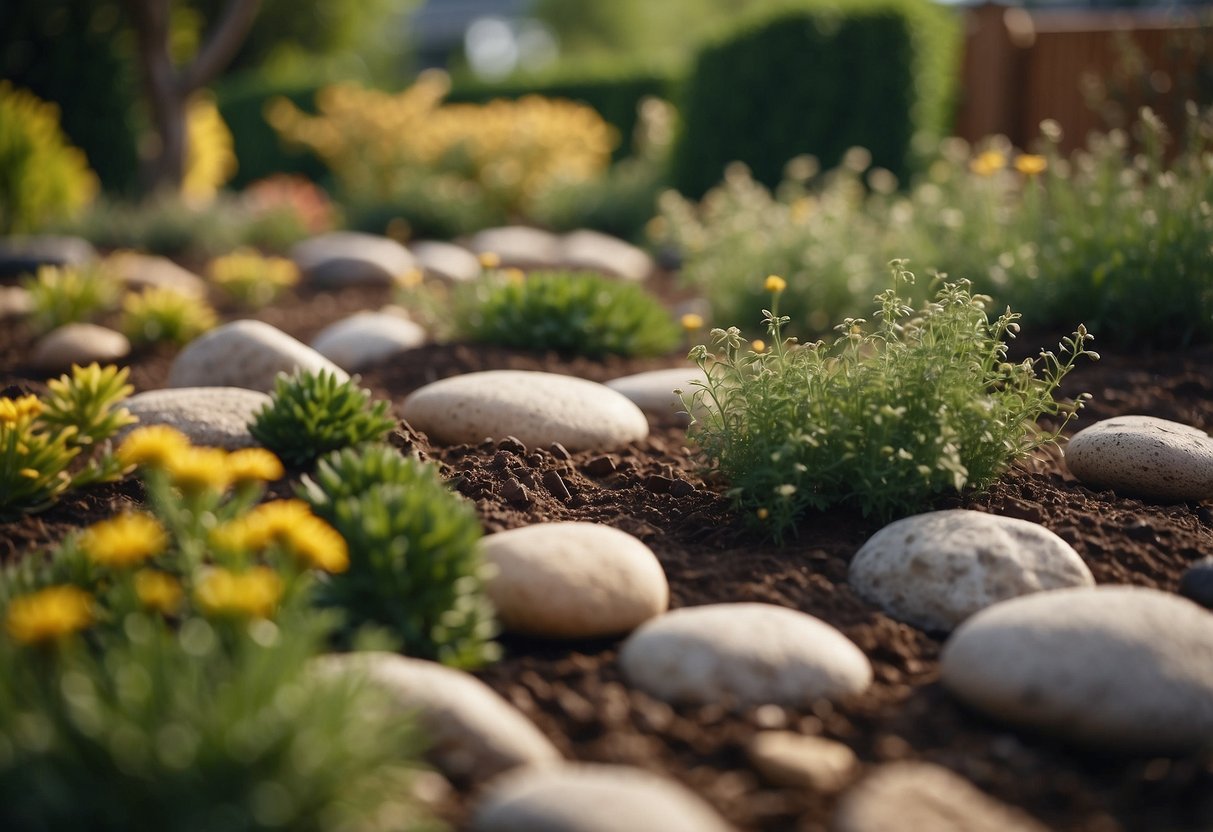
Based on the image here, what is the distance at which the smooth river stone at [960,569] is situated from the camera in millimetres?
3188

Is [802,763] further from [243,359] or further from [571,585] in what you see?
[243,359]

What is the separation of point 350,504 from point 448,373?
275 cm

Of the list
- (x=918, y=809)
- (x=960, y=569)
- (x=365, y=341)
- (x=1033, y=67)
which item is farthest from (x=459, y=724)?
(x=1033, y=67)

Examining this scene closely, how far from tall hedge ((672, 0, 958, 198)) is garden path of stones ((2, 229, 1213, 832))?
7.35m

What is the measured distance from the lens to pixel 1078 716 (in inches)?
99.3

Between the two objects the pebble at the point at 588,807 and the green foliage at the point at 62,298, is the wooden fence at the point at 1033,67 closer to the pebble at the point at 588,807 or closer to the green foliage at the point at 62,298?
the green foliage at the point at 62,298

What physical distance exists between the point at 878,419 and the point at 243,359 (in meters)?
3.06

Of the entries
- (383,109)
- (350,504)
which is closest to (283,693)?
(350,504)

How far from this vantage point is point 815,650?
2758 mm

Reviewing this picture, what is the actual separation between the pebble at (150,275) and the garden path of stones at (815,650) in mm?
4368

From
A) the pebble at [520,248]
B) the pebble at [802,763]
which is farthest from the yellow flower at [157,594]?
the pebble at [520,248]

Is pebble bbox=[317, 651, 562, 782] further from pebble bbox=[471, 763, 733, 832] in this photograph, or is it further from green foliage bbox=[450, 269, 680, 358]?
green foliage bbox=[450, 269, 680, 358]

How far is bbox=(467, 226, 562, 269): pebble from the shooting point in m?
9.50

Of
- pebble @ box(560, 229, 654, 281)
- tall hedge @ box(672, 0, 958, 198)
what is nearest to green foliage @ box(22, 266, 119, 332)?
pebble @ box(560, 229, 654, 281)
